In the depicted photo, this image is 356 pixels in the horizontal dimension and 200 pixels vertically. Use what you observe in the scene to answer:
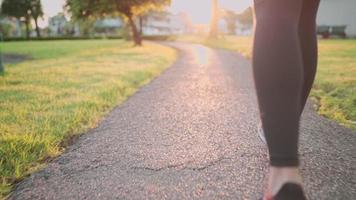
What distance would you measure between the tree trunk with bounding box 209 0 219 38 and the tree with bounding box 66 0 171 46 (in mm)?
12736

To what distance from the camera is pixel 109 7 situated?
2281cm

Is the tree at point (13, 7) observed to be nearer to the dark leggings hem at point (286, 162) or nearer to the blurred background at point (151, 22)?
the blurred background at point (151, 22)

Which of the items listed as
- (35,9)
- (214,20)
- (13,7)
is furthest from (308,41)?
(35,9)

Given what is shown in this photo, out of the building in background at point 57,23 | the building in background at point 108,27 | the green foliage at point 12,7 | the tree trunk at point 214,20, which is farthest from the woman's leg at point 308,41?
the building in background at point 57,23

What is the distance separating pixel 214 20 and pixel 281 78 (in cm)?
3640

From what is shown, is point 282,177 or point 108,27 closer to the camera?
point 282,177

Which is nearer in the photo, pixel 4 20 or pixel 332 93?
pixel 332 93

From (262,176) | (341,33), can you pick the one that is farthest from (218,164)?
(341,33)

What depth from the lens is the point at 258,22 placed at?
1.32 meters

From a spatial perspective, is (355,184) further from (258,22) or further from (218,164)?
(258,22)

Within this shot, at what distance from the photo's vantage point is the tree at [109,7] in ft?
75.4

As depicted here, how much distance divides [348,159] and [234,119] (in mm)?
1120

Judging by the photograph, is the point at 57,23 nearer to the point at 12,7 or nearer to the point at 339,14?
the point at 12,7

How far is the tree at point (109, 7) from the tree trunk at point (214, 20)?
501 inches
